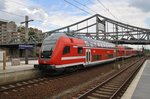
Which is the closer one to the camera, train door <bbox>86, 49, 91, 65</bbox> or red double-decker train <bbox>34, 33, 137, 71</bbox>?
red double-decker train <bbox>34, 33, 137, 71</bbox>

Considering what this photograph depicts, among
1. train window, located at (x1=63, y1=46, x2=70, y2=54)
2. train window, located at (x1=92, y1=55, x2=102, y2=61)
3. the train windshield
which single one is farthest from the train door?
the train windshield

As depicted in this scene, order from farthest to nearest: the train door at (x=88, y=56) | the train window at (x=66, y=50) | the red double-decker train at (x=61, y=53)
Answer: the train door at (x=88, y=56) < the train window at (x=66, y=50) < the red double-decker train at (x=61, y=53)

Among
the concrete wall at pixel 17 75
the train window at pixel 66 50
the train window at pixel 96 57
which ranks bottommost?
the concrete wall at pixel 17 75

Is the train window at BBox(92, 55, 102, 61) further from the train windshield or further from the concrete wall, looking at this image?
the concrete wall

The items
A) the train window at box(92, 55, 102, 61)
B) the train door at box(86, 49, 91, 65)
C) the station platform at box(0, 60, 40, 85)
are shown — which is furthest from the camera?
the train window at box(92, 55, 102, 61)

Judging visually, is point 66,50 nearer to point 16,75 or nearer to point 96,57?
point 16,75

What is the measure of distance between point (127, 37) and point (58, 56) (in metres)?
81.5

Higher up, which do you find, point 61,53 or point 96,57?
point 61,53

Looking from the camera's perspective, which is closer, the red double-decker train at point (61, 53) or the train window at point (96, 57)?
the red double-decker train at point (61, 53)

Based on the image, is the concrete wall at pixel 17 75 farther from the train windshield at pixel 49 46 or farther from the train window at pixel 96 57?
the train window at pixel 96 57

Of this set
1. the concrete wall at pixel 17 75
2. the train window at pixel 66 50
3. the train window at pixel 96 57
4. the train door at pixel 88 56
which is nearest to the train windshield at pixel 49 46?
the train window at pixel 66 50

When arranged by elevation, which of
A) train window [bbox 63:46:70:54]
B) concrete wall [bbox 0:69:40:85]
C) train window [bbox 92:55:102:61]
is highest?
train window [bbox 63:46:70:54]

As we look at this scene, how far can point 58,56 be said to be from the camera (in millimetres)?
17844

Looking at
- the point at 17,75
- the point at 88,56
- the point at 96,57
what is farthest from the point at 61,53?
the point at 96,57
